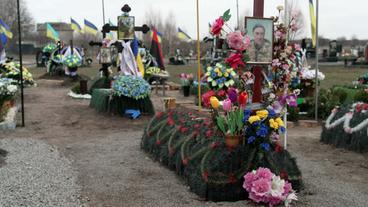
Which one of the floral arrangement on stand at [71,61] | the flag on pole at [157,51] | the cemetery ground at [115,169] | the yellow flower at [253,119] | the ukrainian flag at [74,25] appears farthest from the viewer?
the ukrainian flag at [74,25]

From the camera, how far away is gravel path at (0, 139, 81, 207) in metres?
Result: 5.23

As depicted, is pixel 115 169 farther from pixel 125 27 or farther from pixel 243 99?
pixel 125 27

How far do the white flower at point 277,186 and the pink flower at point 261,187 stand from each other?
0.19ft

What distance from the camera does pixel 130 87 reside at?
39.7ft

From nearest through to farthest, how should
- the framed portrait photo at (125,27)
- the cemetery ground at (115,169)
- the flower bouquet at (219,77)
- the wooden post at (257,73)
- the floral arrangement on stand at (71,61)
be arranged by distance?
the cemetery ground at (115,169) < the wooden post at (257,73) < the flower bouquet at (219,77) < the framed portrait photo at (125,27) < the floral arrangement on stand at (71,61)

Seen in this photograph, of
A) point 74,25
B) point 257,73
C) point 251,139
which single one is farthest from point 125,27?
point 74,25

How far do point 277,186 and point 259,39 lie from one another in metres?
1.61

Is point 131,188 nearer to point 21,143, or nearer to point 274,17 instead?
point 274,17

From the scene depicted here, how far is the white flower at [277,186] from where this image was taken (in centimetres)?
510

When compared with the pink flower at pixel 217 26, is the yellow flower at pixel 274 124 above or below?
below

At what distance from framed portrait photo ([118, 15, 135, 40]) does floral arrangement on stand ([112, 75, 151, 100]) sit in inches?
69.3

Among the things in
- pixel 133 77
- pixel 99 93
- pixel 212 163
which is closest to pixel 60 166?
pixel 212 163

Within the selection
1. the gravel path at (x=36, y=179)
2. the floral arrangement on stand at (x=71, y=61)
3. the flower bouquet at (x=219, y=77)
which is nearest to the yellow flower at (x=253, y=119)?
the gravel path at (x=36, y=179)

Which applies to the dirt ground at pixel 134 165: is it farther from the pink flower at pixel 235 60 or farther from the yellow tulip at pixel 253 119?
the pink flower at pixel 235 60
